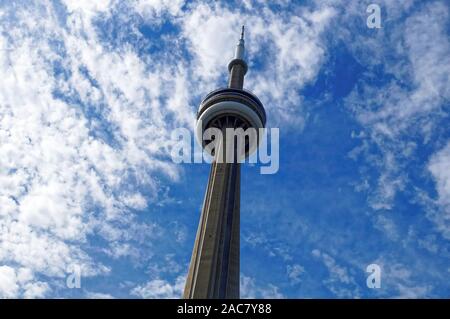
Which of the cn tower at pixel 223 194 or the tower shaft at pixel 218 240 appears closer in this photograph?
the tower shaft at pixel 218 240

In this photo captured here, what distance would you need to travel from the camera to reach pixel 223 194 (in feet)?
195

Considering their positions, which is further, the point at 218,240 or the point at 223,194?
the point at 223,194

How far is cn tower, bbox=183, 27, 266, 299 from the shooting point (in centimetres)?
5169

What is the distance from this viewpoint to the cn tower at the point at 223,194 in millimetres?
51688

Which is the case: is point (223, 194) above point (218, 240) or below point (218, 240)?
above

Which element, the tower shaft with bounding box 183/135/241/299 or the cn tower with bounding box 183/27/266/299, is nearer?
the tower shaft with bounding box 183/135/241/299
